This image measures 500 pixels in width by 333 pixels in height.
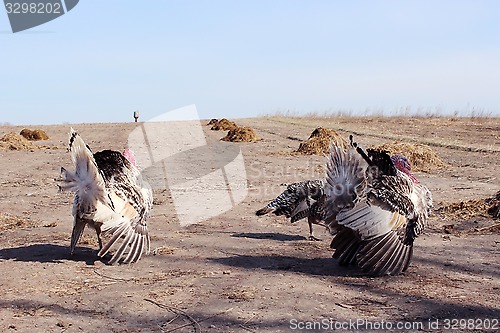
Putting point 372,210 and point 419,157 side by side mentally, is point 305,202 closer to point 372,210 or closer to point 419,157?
point 372,210

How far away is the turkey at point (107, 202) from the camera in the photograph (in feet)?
21.7

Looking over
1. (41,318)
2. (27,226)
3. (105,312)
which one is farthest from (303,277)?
(27,226)

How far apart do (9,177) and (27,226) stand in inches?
251

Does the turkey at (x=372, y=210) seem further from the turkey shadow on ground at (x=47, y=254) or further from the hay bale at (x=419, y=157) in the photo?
the hay bale at (x=419, y=157)

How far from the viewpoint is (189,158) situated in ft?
62.8

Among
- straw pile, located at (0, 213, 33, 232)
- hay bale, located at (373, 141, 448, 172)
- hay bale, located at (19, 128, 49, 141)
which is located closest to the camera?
straw pile, located at (0, 213, 33, 232)

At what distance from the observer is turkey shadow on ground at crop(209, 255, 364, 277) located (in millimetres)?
6477

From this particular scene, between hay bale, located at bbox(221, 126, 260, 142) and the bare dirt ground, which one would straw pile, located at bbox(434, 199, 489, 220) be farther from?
hay bale, located at bbox(221, 126, 260, 142)

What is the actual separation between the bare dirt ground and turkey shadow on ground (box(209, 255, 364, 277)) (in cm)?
1

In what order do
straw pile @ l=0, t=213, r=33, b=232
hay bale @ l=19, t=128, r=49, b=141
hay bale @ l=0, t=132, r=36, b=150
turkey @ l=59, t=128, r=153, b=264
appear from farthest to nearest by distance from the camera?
hay bale @ l=19, t=128, r=49, b=141 → hay bale @ l=0, t=132, r=36, b=150 → straw pile @ l=0, t=213, r=33, b=232 → turkey @ l=59, t=128, r=153, b=264

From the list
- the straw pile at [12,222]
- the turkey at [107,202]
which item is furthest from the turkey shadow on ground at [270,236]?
the straw pile at [12,222]

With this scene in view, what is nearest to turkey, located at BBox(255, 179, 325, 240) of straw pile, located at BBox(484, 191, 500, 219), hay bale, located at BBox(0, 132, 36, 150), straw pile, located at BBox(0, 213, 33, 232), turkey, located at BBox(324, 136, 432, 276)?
turkey, located at BBox(324, 136, 432, 276)

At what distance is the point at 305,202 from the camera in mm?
8352

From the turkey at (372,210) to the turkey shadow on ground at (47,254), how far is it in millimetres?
2954
